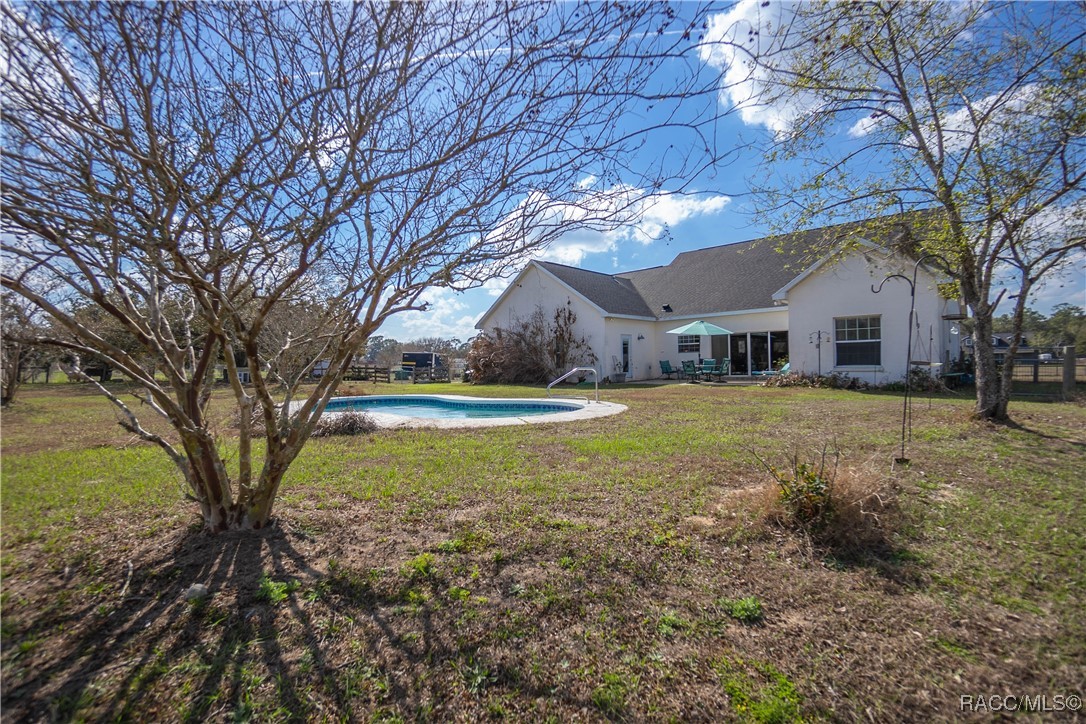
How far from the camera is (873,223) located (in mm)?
7902

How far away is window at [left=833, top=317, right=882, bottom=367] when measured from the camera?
16.5 metres

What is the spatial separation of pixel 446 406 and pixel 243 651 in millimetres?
12729

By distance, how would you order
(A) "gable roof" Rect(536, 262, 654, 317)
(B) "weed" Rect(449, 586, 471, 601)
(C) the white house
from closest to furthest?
(B) "weed" Rect(449, 586, 471, 601) → (C) the white house → (A) "gable roof" Rect(536, 262, 654, 317)

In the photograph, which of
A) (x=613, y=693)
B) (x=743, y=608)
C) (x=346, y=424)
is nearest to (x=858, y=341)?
(x=346, y=424)

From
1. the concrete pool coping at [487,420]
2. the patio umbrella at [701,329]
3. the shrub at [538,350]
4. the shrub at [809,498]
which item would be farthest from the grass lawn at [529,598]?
the shrub at [538,350]

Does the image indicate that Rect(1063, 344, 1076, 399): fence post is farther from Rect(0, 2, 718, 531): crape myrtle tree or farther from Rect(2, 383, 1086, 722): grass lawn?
Rect(0, 2, 718, 531): crape myrtle tree

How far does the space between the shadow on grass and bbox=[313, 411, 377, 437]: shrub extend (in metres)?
5.60

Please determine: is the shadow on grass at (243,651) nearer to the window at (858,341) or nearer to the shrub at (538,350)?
the window at (858,341)

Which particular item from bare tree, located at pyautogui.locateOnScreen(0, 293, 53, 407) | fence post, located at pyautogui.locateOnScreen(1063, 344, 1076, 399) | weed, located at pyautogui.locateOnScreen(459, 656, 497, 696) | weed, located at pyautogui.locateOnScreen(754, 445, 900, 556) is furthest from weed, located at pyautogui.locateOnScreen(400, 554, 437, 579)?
fence post, located at pyautogui.locateOnScreen(1063, 344, 1076, 399)

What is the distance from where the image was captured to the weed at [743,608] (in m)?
2.63

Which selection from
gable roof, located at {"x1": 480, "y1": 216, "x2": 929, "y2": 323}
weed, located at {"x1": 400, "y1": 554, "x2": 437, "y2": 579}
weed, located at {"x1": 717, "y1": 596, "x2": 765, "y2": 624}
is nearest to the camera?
weed, located at {"x1": 717, "y1": 596, "x2": 765, "y2": 624}

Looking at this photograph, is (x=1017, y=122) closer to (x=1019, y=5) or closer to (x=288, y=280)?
(x=1019, y=5)

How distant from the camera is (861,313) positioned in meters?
16.5

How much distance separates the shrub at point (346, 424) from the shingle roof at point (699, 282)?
46.6ft
